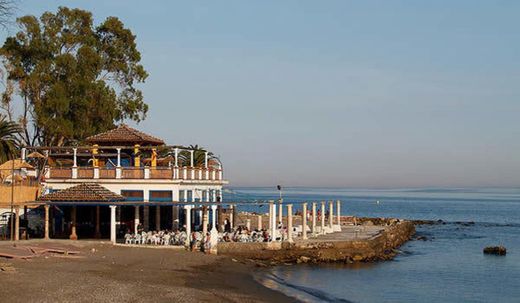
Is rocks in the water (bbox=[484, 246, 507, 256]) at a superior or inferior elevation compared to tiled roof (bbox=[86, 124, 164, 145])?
inferior

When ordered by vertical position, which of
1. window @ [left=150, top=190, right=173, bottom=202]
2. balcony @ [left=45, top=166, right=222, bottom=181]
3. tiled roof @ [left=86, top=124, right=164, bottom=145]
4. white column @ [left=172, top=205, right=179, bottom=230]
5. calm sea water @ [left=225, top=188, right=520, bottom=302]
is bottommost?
calm sea water @ [left=225, top=188, right=520, bottom=302]

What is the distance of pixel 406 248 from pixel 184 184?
21.1m

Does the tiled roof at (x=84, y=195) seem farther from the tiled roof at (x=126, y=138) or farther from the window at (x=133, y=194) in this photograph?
the tiled roof at (x=126, y=138)

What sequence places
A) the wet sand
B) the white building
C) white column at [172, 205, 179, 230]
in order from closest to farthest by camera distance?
the wet sand → the white building → white column at [172, 205, 179, 230]

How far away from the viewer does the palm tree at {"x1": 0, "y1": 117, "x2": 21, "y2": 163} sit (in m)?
63.0

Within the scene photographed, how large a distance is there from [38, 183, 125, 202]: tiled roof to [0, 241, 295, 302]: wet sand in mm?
2494

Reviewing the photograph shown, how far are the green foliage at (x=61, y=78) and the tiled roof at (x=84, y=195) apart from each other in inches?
667

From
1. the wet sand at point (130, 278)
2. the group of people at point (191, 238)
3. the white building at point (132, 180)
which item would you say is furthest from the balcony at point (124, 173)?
the wet sand at point (130, 278)

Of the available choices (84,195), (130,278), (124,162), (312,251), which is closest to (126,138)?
(124,162)

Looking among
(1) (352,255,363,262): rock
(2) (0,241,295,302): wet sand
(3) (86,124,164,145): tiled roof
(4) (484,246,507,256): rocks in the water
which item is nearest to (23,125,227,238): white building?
(3) (86,124,164,145): tiled roof

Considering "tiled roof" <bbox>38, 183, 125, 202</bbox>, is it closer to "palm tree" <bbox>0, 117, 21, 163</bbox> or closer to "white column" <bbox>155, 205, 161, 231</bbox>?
"white column" <bbox>155, 205, 161, 231</bbox>

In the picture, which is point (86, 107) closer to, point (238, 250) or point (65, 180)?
point (65, 180)

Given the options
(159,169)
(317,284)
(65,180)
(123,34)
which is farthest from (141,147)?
(123,34)

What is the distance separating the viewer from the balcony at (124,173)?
1823 inches
